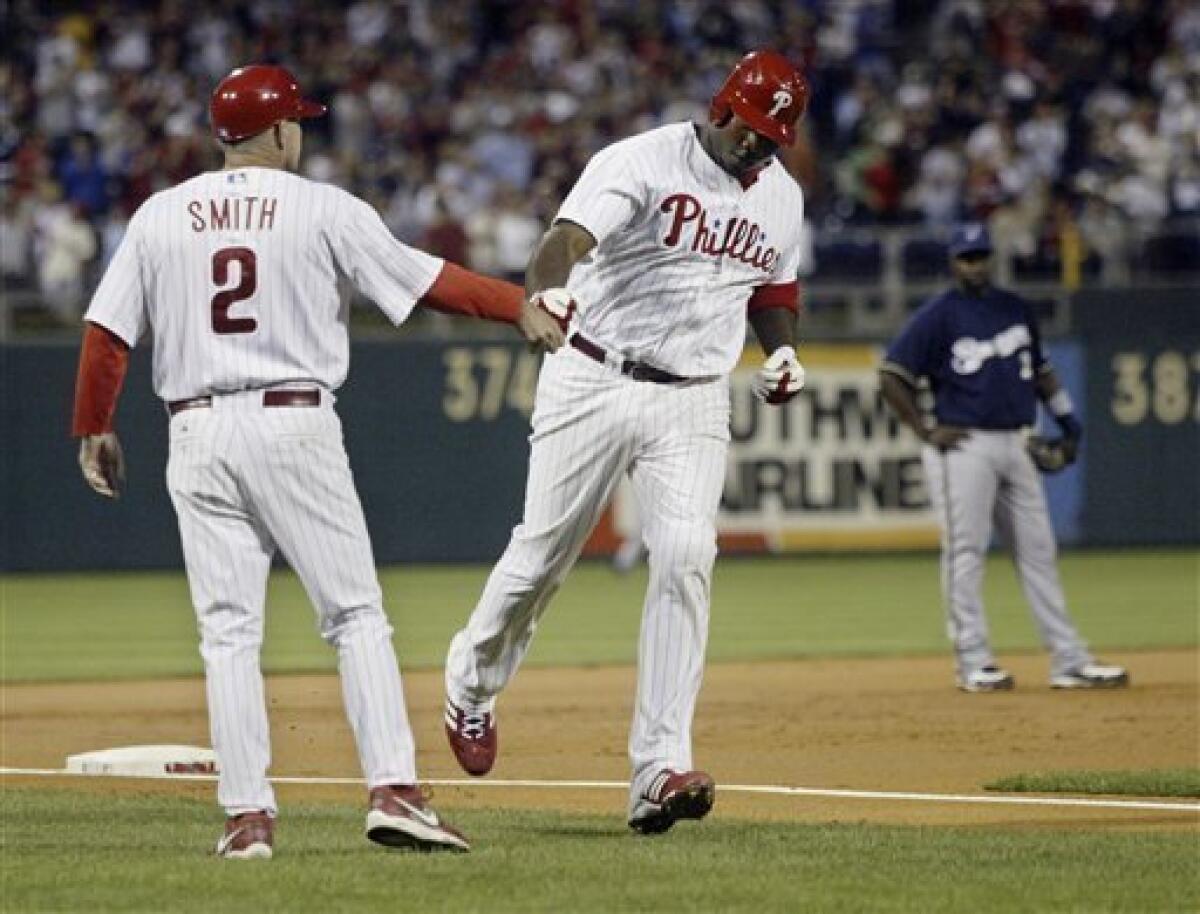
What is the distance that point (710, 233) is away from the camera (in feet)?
25.6

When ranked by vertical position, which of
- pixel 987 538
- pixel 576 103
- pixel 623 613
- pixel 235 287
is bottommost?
pixel 623 613

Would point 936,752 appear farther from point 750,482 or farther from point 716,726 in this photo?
point 750,482

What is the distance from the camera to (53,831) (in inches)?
298

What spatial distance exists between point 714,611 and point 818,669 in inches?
168

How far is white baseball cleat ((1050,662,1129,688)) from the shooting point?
1267 cm

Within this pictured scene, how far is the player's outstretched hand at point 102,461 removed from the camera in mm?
6887

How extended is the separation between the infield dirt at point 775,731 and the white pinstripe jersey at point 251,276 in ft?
7.00

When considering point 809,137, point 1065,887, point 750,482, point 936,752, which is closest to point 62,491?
point 750,482

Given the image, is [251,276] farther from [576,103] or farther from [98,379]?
[576,103]

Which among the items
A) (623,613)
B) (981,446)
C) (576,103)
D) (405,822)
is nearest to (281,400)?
(405,822)

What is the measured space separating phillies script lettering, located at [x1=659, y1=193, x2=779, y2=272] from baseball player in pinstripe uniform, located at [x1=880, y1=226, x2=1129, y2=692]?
16.1 feet

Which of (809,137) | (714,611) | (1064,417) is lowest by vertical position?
(714,611)

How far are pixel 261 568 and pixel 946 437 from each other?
6.39m

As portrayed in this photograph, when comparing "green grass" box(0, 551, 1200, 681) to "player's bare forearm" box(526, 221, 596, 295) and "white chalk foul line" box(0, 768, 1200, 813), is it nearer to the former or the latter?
"white chalk foul line" box(0, 768, 1200, 813)
